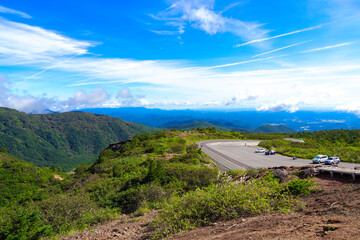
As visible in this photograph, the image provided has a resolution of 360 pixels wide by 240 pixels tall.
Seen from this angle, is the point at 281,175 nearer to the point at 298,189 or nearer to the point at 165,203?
the point at 298,189

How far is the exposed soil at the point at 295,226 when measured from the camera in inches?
189

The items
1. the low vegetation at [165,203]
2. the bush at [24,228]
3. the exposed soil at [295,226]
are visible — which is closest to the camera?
the exposed soil at [295,226]

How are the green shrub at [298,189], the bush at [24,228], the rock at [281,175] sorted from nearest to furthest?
the bush at [24,228], the green shrub at [298,189], the rock at [281,175]

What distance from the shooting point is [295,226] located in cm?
533

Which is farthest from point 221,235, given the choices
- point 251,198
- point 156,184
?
point 156,184

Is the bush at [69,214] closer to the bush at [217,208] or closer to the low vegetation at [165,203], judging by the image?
the low vegetation at [165,203]

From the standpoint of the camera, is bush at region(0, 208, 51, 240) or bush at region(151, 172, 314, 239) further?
bush at region(0, 208, 51, 240)

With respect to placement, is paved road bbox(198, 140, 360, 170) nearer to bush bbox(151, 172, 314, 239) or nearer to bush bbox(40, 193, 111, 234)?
bush bbox(40, 193, 111, 234)

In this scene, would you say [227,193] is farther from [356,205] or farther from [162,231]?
[356,205]

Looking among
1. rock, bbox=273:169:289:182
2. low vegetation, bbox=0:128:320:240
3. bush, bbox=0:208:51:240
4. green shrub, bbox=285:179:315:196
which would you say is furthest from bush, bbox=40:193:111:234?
rock, bbox=273:169:289:182

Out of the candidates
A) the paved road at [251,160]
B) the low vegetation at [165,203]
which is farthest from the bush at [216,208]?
the paved road at [251,160]

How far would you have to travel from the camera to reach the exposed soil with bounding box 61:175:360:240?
189 inches

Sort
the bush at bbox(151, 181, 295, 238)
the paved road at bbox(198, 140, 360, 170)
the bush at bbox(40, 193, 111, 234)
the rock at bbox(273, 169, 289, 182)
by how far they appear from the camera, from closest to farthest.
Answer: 1. the bush at bbox(151, 181, 295, 238)
2. the bush at bbox(40, 193, 111, 234)
3. the rock at bbox(273, 169, 289, 182)
4. the paved road at bbox(198, 140, 360, 170)

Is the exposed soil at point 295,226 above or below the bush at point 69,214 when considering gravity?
above
